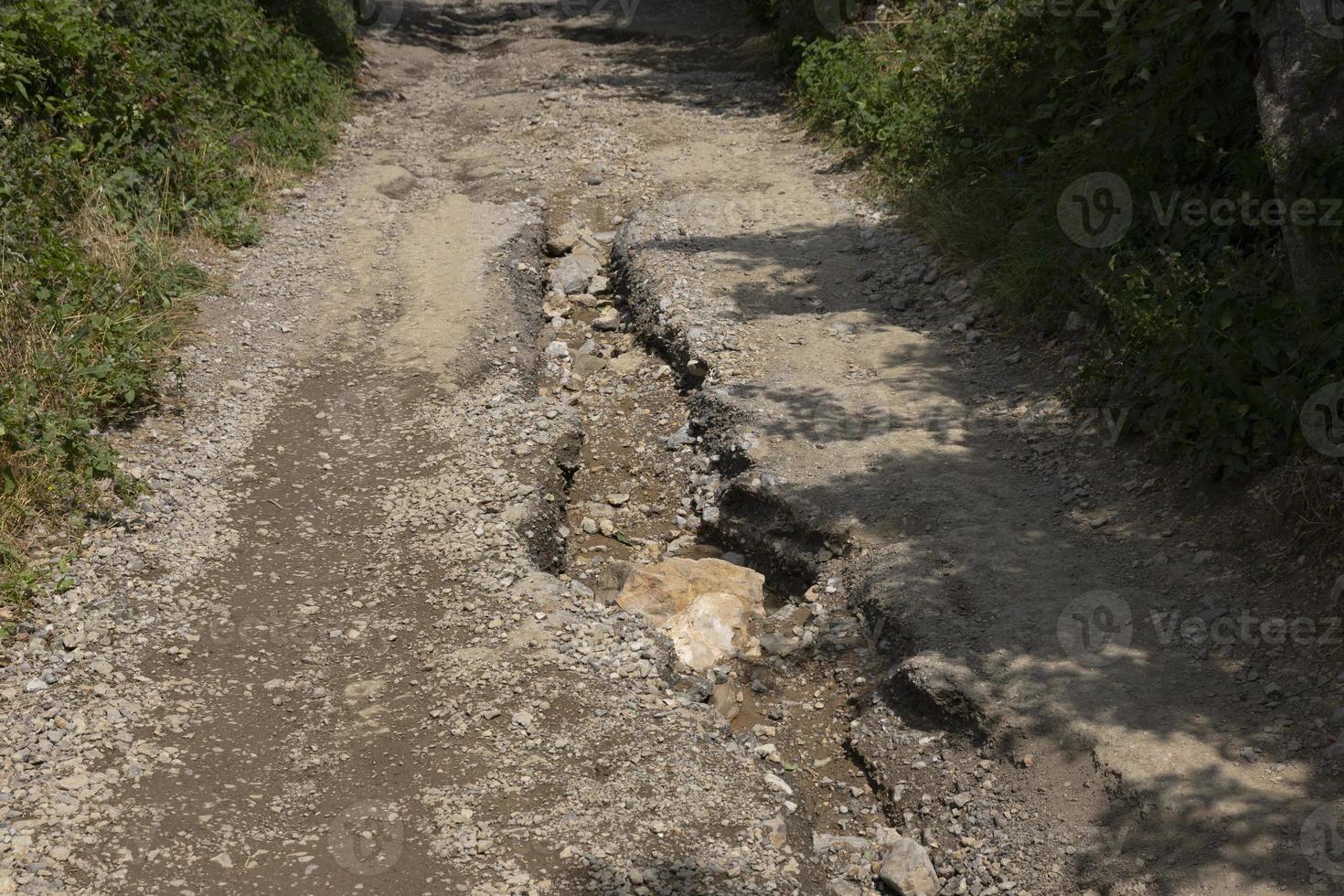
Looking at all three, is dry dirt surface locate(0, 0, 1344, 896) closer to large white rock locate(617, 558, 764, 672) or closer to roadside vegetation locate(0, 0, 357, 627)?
large white rock locate(617, 558, 764, 672)

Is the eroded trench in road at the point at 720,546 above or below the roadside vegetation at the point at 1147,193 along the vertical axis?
below

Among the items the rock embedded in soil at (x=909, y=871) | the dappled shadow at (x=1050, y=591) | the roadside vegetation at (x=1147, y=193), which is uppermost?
the roadside vegetation at (x=1147, y=193)

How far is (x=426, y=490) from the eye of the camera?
5.31 m

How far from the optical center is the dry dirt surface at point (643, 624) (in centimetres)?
356

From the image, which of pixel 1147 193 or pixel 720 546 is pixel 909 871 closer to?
pixel 720 546

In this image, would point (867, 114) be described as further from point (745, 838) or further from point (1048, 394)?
point (745, 838)

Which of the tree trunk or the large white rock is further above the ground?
the tree trunk

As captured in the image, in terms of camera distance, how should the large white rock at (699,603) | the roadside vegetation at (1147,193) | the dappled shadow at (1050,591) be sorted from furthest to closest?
the large white rock at (699,603), the roadside vegetation at (1147,193), the dappled shadow at (1050,591)

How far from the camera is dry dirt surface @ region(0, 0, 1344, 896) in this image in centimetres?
356

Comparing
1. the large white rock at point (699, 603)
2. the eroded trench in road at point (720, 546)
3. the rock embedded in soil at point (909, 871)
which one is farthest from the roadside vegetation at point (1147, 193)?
the rock embedded in soil at point (909, 871)

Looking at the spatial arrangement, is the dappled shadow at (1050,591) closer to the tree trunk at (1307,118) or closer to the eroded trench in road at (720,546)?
the eroded trench in road at (720,546)

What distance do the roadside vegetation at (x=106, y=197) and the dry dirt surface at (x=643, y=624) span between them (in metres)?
0.24

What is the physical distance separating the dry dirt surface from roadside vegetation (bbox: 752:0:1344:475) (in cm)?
32

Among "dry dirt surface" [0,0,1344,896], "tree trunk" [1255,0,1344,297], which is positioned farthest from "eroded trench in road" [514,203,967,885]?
"tree trunk" [1255,0,1344,297]
